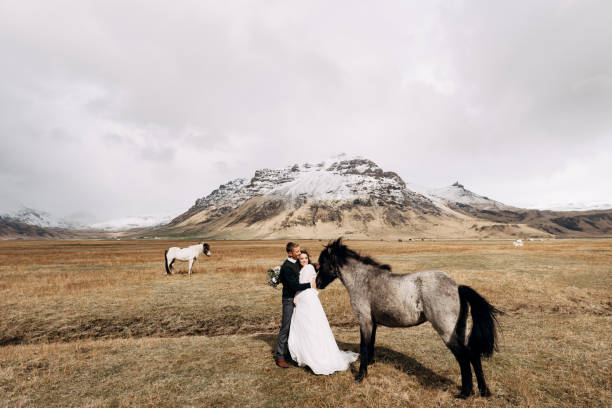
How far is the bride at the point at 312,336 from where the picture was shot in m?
7.38

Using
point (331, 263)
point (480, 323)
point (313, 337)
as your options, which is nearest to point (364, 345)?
point (313, 337)

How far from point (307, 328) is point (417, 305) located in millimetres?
2986

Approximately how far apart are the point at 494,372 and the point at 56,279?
2879cm

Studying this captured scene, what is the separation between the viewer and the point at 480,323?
19.9ft

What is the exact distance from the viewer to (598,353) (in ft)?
27.1

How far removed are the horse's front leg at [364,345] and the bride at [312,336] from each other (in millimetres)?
546

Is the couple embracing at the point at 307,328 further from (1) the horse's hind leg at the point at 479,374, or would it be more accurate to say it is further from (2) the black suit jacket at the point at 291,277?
(1) the horse's hind leg at the point at 479,374

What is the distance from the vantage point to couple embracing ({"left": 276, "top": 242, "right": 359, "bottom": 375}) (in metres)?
7.41

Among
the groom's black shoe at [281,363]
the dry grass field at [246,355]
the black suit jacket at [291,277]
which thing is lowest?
the dry grass field at [246,355]

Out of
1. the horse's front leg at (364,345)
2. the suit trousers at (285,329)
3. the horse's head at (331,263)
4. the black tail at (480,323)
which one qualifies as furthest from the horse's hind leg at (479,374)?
the suit trousers at (285,329)

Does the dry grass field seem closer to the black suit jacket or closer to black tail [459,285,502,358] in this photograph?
black tail [459,285,502,358]

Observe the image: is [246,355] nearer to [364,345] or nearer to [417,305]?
[364,345]

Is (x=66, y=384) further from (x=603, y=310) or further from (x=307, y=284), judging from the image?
(x=603, y=310)

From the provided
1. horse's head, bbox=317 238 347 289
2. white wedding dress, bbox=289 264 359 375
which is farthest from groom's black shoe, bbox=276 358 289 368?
horse's head, bbox=317 238 347 289
